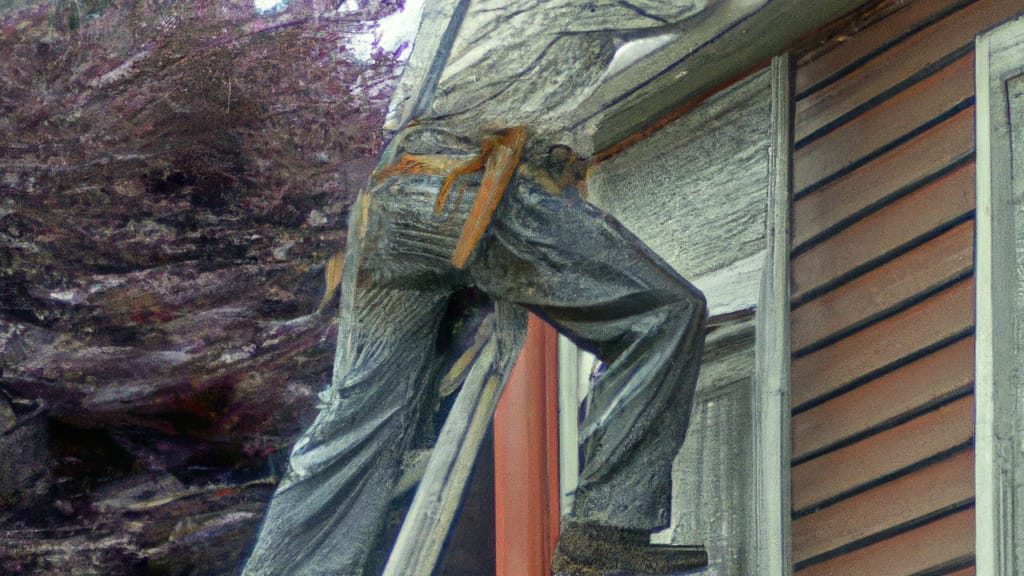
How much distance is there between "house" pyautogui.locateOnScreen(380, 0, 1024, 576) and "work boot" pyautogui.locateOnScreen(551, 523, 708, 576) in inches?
12.2

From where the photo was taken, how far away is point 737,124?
6.40ft

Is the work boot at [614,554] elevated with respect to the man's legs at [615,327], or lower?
lower

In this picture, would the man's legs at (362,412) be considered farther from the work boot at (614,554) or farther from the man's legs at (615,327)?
the work boot at (614,554)

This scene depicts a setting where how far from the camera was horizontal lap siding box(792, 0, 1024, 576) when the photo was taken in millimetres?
1598

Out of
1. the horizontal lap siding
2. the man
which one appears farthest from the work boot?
the horizontal lap siding

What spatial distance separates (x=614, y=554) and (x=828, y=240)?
60 cm

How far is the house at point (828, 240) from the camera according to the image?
154 cm

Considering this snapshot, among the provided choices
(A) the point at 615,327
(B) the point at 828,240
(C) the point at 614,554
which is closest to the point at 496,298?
(A) the point at 615,327

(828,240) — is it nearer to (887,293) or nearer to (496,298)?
(887,293)

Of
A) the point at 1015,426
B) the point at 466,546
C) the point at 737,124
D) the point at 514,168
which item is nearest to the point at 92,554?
the point at 466,546

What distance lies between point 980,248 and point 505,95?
63 centimetres

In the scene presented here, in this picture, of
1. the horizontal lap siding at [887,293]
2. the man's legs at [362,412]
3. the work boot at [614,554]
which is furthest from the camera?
the man's legs at [362,412]

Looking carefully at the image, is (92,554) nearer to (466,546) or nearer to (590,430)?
(466,546)

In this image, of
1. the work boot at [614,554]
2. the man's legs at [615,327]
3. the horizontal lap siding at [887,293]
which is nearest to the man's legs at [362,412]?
the man's legs at [615,327]
